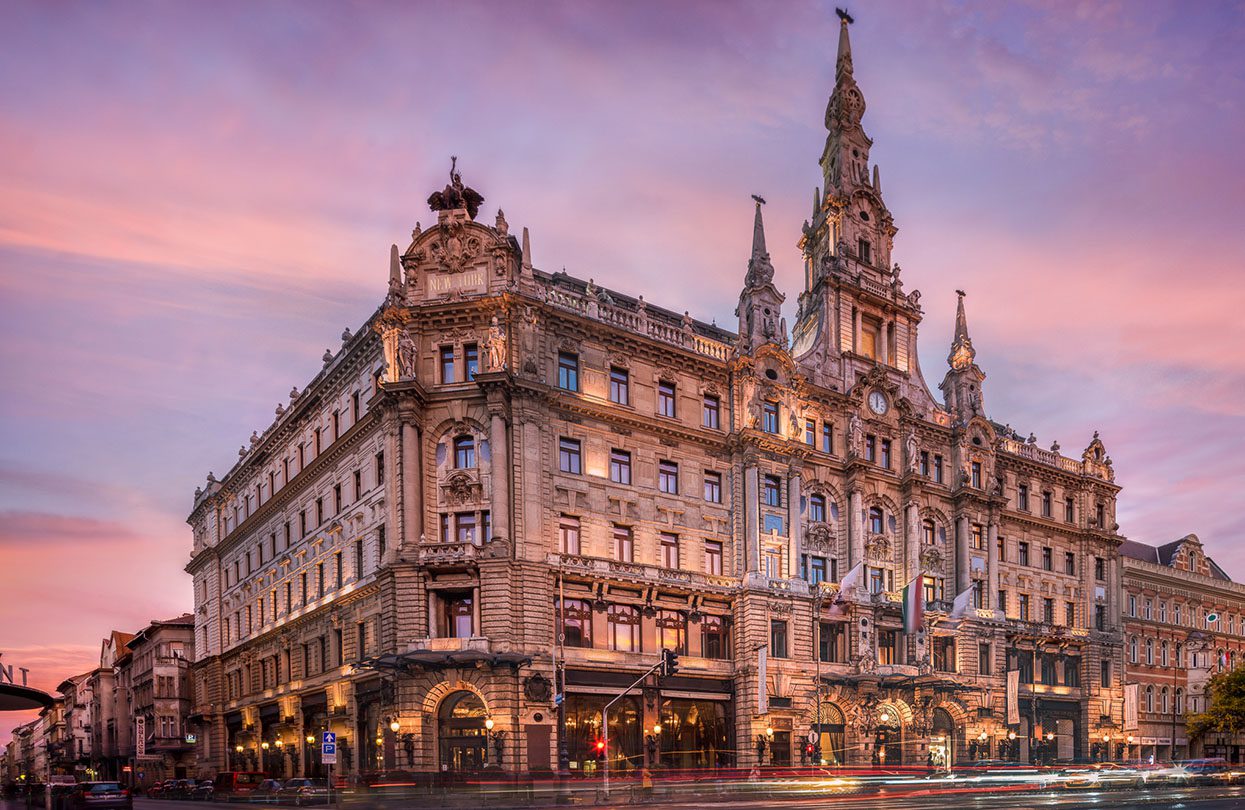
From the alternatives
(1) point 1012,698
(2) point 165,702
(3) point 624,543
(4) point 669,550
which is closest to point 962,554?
(1) point 1012,698

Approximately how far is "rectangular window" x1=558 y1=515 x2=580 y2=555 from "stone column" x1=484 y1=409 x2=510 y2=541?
365 cm

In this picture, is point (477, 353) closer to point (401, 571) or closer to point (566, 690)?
point (401, 571)

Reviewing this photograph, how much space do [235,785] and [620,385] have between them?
34.2 m

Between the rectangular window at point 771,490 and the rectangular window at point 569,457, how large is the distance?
12.6 m

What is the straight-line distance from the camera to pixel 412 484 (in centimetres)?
5378

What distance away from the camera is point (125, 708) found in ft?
424

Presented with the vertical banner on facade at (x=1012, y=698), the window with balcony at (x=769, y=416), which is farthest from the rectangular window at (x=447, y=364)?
the vertical banner on facade at (x=1012, y=698)

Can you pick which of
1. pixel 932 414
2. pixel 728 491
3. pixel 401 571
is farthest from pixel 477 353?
pixel 932 414

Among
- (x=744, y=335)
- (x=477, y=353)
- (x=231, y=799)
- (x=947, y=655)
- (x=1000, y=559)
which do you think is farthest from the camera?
(x=1000, y=559)

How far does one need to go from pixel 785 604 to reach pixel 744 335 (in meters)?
16.8

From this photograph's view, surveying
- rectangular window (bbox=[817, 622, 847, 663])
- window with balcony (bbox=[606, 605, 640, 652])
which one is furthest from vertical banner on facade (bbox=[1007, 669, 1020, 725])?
window with balcony (bbox=[606, 605, 640, 652])

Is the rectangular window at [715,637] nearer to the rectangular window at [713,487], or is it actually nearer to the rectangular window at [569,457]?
the rectangular window at [713,487]

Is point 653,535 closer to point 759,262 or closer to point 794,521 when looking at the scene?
point 794,521

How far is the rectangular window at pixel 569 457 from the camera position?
187 ft
